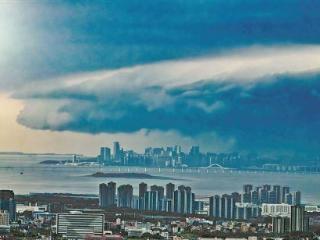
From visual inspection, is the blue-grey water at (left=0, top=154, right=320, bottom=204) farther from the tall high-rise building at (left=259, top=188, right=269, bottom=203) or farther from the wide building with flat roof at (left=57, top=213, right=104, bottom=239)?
the wide building with flat roof at (left=57, top=213, right=104, bottom=239)

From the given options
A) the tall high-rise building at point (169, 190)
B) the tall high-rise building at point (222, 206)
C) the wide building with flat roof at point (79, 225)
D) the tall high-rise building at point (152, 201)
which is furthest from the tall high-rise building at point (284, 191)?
the wide building with flat roof at point (79, 225)

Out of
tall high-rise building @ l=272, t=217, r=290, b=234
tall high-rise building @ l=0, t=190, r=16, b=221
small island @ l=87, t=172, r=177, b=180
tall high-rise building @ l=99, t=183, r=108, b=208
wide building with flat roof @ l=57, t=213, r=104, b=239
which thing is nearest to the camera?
wide building with flat roof @ l=57, t=213, r=104, b=239

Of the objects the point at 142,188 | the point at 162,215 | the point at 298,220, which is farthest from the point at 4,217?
the point at 298,220

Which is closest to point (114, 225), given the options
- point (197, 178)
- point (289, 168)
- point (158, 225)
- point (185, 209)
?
point (158, 225)

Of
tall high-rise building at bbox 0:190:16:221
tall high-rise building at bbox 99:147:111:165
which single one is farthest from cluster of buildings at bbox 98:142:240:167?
tall high-rise building at bbox 0:190:16:221

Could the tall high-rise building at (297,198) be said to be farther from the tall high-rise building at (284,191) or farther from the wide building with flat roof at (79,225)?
the wide building with flat roof at (79,225)

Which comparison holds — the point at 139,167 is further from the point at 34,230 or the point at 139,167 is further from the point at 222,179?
the point at 34,230

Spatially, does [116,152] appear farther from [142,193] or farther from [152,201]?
[152,201]

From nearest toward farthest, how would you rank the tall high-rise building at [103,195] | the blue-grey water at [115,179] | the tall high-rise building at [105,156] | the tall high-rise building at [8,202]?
the tall high-rise building at [8,202] → the tall high-rise building at [103,195] → the blue-grey water at [115,179] → the tall high-rise building at [105,156]
